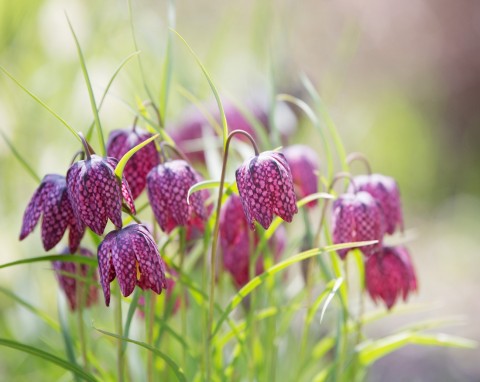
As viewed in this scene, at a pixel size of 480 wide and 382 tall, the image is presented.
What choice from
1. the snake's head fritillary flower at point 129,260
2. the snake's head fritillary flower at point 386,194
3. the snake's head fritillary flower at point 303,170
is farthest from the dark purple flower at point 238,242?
the snake's head fritillary flower at point 129,260

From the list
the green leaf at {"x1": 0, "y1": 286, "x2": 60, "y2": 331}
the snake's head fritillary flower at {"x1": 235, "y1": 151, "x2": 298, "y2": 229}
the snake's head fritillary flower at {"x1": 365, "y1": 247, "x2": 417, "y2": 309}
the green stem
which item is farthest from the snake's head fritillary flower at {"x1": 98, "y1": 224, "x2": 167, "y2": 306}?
the snake's head fritillary flower at {"x1": 365, "y1": 247, "x2": 417, "y2": 309}

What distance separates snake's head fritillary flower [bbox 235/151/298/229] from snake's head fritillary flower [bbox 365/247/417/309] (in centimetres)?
37

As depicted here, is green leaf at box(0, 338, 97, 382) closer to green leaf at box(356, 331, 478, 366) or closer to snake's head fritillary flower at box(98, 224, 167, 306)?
snake's head fritillary flower at box(98, 224, 167, 306)

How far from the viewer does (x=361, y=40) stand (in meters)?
6.64

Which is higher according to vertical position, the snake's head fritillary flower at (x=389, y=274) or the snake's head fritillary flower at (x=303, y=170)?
the snake's head fritillary flower at (x=303, y=170)

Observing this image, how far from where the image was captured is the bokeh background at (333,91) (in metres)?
2.54

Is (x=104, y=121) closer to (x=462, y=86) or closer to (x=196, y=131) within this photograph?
(x=196, y=131)

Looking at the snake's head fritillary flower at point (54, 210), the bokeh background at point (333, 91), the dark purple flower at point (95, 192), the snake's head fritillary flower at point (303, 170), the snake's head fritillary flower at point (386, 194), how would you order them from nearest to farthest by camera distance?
the dark purple flower at point (95, 192) → the snake's head fritillary flower at point (54, 210) → the snake's head fritillary flower at point (386, 194) → the snake's head fritillary flower at point (303, 170) → the bokeh background at point (333, 91)

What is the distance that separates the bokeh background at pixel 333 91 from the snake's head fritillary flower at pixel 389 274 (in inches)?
5.3

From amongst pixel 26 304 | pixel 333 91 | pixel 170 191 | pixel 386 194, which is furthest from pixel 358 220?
pixel 333 91

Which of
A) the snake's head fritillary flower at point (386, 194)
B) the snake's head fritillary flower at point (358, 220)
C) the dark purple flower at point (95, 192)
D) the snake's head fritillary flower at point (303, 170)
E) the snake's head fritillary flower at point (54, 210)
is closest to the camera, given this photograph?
the dark purple flower at point (95, 192)

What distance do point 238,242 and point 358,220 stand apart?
0.32 meters

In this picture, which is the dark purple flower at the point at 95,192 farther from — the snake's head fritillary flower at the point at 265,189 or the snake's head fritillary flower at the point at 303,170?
the snake's head fritillary flower at the point at 303,170

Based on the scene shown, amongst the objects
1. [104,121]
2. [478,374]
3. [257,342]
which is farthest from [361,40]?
[257,342]
